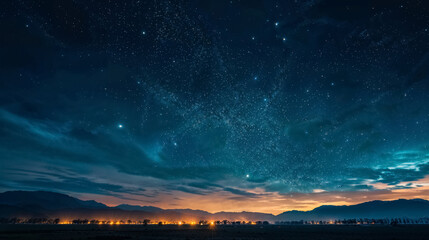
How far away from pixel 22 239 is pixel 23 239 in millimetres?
201

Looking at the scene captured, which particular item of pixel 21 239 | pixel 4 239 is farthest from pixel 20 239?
pixel 4 239

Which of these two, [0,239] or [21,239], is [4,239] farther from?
[21,239]

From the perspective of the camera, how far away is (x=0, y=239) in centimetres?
4966

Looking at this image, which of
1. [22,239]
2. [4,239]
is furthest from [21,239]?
[4,239]

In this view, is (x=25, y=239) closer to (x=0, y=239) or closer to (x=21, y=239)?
(x=21, y=239)

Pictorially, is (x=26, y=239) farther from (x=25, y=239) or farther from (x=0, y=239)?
(x=0, y=239)

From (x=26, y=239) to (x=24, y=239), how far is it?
1.50ft

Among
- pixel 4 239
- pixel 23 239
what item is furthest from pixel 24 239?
pixel 4 239

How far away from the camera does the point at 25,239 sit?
48406 mm

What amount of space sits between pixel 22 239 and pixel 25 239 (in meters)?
0.58

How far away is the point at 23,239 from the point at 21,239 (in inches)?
14.9

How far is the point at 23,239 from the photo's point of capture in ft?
159

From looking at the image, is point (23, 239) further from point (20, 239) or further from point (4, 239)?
point (4, 239)

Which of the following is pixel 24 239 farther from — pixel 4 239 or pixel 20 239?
pixel 4 239
